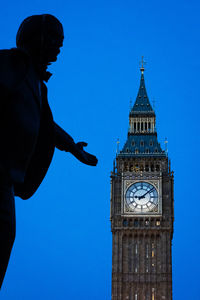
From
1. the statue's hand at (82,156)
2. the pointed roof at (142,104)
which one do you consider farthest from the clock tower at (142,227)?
the statue's hand at (82,156)

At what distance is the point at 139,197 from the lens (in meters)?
69.0

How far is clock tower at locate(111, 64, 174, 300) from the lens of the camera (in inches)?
2645

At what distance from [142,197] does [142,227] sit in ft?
10.4

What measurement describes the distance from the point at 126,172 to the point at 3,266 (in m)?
66.8

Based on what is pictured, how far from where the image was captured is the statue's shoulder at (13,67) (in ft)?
14.7

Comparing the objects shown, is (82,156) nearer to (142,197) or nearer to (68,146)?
(68,146)

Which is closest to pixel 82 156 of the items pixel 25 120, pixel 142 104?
pixel 25 120

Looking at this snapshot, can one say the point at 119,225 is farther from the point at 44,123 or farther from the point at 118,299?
the point at 44,123

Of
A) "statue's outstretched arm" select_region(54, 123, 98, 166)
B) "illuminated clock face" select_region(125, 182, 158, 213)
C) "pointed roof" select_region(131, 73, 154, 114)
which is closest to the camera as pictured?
"statue's outstretched arm" select_region(54, 123, 98, 166)

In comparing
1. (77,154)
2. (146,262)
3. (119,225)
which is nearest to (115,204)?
(119,225)

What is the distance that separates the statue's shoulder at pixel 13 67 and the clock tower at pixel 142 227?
6357 cm

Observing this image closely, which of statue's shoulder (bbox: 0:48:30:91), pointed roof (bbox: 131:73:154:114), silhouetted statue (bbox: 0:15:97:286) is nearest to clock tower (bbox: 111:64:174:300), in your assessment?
pointed roof (bbox: 131:73:154:114)

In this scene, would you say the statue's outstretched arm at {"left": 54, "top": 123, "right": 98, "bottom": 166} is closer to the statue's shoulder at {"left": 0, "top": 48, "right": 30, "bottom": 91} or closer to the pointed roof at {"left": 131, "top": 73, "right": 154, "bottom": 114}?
the statue's shoulder at {"left": 0, "top": 48, "right": 30, "bottom": 91}

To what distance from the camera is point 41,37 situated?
5.01m
